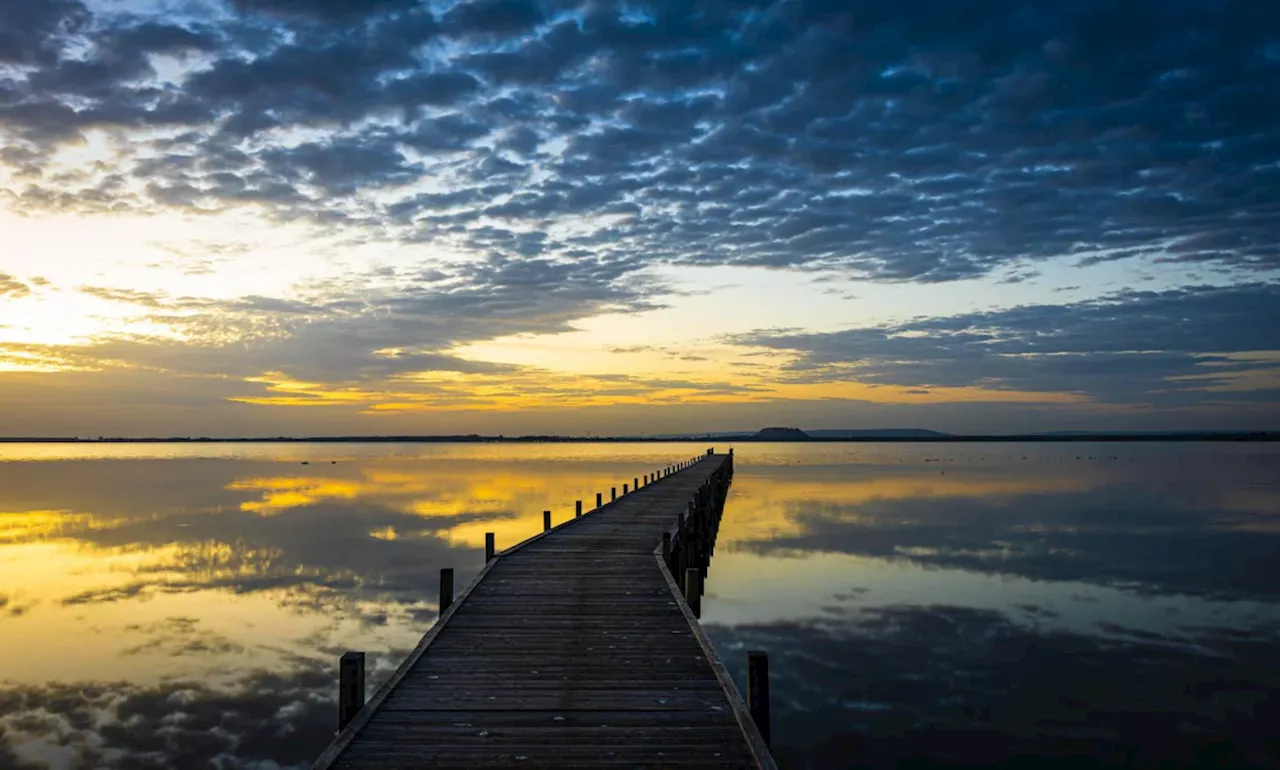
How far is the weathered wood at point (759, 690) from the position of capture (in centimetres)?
774

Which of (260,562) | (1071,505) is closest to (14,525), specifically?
(260,562)

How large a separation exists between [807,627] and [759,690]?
30.1ft

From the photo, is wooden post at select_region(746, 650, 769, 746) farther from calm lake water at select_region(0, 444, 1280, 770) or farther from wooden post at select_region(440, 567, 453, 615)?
wooden post at select_region(440, 567, 453, 615)

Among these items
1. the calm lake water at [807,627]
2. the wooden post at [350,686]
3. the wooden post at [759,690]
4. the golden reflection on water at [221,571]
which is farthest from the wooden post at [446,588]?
the wooden post at [759,690]

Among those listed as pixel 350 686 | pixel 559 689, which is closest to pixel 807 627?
pixel 559 689

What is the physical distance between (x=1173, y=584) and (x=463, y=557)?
19.1m

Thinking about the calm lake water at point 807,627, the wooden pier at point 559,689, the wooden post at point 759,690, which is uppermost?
the wooden post at point 759,690

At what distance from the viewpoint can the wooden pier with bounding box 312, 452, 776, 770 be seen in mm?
Answer: 7094

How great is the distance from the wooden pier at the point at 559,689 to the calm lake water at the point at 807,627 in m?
2.04

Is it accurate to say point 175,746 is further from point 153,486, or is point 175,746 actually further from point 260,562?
point 153,486

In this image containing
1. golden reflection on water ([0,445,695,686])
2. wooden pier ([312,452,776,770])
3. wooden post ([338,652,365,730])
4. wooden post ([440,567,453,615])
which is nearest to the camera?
wooden pier ([312,452,776,770])

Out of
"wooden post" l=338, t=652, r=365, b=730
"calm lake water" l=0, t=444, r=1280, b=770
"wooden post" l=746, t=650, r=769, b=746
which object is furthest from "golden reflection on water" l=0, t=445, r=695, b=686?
"wooden post" l=746, t=650, r=769, b=746

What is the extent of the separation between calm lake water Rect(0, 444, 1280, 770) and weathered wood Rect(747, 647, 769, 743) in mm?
2891

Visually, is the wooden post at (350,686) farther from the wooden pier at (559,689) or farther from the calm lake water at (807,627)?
the calm lake water at (807,627)
